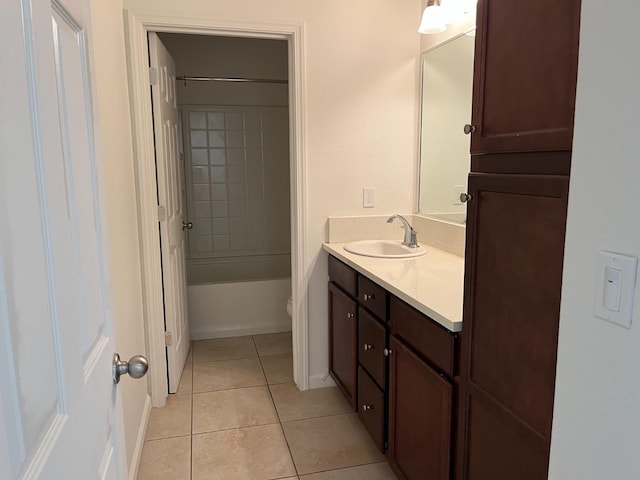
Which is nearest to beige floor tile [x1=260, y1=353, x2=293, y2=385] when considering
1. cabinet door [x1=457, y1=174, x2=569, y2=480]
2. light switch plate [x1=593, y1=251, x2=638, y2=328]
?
cabinet door [x1=457, y1=174, x2=569, y2=480]

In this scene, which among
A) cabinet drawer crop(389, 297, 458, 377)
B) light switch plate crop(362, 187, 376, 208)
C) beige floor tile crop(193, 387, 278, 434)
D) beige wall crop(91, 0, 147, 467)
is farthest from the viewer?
light switch plate crop(362, 187, 376, 208)

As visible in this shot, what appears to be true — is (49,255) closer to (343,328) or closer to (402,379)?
(402,379)

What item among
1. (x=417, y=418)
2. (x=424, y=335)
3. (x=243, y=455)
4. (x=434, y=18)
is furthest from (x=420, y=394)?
(x=434, y=18)

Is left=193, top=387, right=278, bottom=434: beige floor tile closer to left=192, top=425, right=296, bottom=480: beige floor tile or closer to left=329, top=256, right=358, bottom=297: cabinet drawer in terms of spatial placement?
left=192, top=425, right=296, bottom=480: beige floor tile

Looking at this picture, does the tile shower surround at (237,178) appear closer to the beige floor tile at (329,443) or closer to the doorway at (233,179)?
the doorway at (233,179)

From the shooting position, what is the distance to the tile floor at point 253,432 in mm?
2123

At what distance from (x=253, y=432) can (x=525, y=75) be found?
2090 millimetres

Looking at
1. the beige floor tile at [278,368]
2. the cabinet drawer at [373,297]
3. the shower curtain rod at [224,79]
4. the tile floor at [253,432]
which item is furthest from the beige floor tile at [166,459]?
the shower curtain rod at [224,79]

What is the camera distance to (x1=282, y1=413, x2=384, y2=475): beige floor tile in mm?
2170

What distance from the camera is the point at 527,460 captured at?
1.13m

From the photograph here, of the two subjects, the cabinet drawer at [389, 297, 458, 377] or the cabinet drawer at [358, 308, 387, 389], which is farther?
the cabinet drawer at [358, 308, 387, 389]

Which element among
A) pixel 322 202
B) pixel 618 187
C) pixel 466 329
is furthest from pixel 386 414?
pixel 618 187

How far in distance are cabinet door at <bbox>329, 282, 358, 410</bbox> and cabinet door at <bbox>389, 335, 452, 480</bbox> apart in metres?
0.48

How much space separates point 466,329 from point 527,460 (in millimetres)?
356
